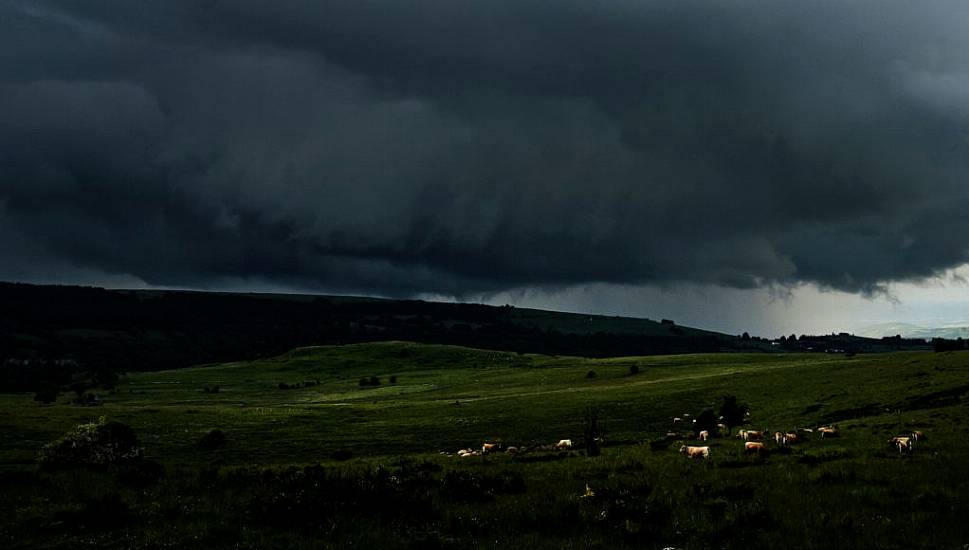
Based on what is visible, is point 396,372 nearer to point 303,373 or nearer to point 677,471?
point 303,373

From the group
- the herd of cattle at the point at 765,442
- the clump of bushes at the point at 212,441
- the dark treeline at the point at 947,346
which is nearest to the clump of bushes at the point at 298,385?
the clump of bushes at the point at 212,441

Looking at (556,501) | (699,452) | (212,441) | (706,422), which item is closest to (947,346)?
A: (706,422)

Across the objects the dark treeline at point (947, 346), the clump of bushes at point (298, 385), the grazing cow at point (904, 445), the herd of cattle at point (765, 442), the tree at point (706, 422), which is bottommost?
the clump of bushes at point (298, 385)

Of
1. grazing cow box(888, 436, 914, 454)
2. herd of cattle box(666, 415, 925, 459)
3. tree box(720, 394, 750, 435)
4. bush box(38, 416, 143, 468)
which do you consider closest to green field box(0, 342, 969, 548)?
grazing cow box(888, 436, 914, 454)

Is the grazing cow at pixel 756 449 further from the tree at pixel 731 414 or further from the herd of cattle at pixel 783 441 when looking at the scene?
the tree at pixel 731 414

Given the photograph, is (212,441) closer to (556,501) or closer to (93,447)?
(93,447)

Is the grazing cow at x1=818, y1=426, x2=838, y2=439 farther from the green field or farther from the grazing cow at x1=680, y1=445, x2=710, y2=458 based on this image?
the grazing cow at x1=680, y1=445, x2=710, y2=458

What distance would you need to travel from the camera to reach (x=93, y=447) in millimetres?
33594

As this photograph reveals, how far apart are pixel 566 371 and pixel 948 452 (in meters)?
128

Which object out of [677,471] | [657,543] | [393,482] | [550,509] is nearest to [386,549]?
[550,509]

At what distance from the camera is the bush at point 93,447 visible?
1291 inches

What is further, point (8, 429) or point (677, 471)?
point (8, 429)

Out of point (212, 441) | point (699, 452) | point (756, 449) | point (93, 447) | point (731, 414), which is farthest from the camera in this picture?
point (212, 441)

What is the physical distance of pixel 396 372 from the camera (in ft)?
618
